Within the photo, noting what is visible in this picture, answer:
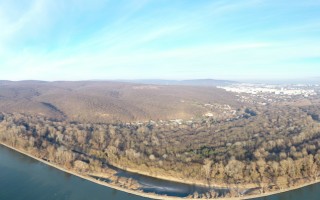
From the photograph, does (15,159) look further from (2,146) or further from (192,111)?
(192,111)

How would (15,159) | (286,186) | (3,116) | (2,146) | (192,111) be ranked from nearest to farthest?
(286,186)
(15,159)
(2,146)
(3,116)
(192,111)

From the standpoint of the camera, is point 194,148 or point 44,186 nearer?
point 44,186

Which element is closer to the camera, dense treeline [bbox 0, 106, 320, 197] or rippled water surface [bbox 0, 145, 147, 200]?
rippled water surface [bbox 0, 145, 147, 200]

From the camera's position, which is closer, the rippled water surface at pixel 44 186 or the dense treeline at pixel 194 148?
the rippled water surface at pixel 44 186

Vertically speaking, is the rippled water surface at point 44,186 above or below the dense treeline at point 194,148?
below

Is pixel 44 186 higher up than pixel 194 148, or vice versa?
pixel 194 148

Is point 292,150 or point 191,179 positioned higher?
A: point 292,150

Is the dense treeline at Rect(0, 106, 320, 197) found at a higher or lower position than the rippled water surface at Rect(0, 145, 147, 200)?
higher

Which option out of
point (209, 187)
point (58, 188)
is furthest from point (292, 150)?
point (58, 188)
